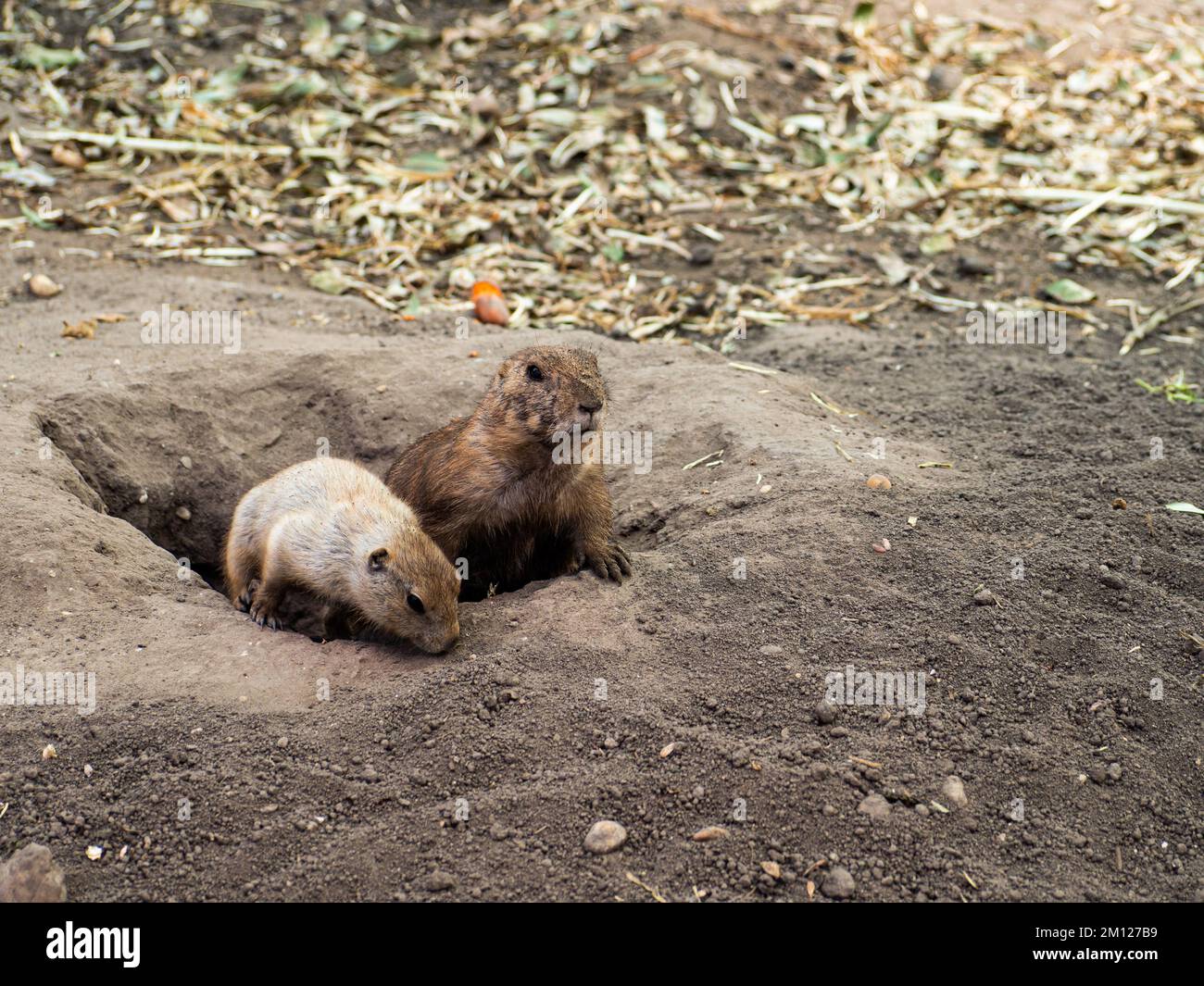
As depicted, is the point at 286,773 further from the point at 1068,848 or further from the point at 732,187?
the point at 732,187

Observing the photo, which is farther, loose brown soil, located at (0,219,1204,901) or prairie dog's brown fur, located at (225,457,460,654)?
prairie dog's brown fur, located at (225,457,460,654)

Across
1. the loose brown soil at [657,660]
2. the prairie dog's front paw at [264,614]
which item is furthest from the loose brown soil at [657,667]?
the prairie dog's front paw at [264,614]

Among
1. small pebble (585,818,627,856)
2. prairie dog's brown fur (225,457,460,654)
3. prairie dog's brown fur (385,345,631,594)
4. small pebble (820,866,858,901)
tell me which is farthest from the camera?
prairie dog's brown fur (385,345,631,594)

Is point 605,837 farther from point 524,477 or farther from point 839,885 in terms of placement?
point 524,477

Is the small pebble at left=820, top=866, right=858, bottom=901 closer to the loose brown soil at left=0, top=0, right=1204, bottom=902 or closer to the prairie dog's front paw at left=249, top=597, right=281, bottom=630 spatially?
the loose brown soil at left=0, top=0, right=1204, bottom=902

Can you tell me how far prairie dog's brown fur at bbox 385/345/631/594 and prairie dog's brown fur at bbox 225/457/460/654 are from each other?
250mm

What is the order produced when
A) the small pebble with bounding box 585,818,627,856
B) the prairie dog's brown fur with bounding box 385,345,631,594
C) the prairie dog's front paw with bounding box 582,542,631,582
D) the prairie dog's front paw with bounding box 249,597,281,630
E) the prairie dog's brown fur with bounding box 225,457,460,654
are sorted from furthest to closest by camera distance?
the prairie dog's front paw with bounding box 249,597,281,630, the prairie dog's brown fur with bounding box 385,345,631,594, the prairie dog's front paw with bounding box 582,542,631,582, the prairie dog's brown fur with bounding box 225,457,460,654, the small pebble with bounding box 585,818,627,856

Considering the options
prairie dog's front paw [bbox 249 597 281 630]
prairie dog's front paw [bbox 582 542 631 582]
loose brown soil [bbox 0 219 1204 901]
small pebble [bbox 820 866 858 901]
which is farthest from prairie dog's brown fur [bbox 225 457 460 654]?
small pebble [bbox 820 866 858 901]

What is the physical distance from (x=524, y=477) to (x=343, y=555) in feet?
3.05

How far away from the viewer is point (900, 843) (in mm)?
3609

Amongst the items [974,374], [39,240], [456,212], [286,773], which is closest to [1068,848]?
[286,773]

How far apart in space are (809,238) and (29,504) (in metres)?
6.46

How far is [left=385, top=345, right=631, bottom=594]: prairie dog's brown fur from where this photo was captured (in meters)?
5.24

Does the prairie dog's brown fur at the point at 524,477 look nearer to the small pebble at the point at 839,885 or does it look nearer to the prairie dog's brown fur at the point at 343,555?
the prairie dog's brown fur at the point at 343,555
